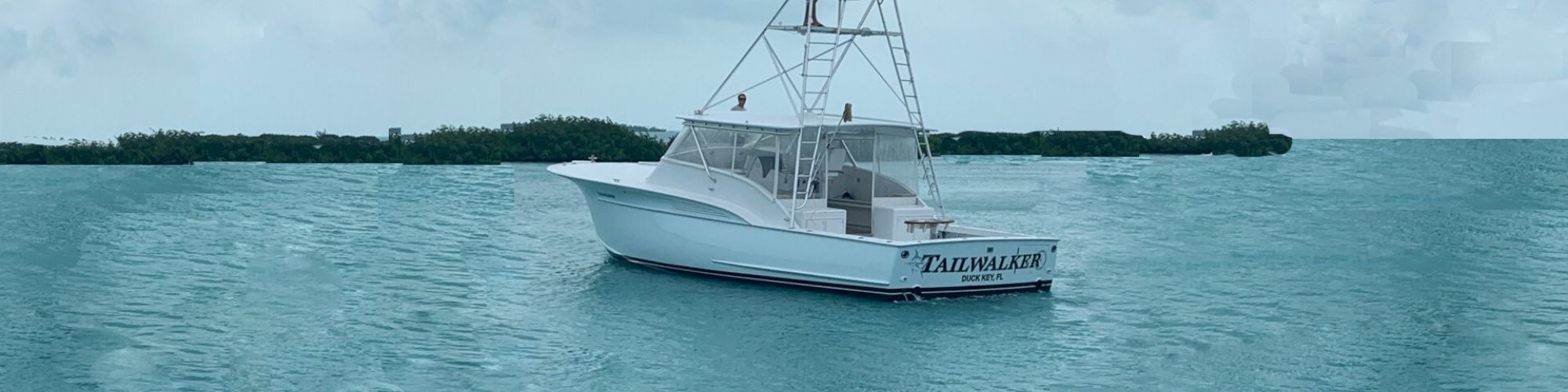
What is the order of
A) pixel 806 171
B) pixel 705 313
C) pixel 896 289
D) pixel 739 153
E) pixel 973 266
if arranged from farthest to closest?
pixel 739 153 → pixel 806 171 → pixel 973 266 → pixel 896 289 → pixel 705 313

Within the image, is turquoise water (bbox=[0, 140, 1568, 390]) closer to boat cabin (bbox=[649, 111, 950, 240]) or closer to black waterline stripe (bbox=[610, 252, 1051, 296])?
black waterline stripe (bbox=[610, 252, 1051, 296])

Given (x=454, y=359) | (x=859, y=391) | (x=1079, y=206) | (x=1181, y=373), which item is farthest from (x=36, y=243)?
(x=1079, y=206)

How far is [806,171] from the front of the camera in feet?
79.4

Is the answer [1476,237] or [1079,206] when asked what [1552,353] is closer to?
[1476,237]

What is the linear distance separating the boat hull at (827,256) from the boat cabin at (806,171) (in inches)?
14.3

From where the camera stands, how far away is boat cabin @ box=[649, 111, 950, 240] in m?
23.8

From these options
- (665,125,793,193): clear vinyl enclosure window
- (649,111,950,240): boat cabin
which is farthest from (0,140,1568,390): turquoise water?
(665,125,793,193): clear vinyl enclosure window

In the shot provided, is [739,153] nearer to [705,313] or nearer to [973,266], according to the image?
[705,313]

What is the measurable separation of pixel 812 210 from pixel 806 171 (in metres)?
0.84

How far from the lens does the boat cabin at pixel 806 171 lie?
935 inches

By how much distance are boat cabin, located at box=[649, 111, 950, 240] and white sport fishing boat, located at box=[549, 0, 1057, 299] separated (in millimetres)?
20

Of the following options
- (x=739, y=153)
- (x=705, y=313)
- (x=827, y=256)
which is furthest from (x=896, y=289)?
(x=739, y=153)

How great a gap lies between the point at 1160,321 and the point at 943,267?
3.14m

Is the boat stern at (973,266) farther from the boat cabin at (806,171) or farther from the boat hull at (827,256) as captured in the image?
the boat cabin at (806,171)
